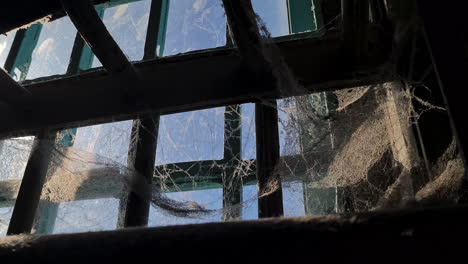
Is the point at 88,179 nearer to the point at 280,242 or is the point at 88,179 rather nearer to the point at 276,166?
the point at 276,166

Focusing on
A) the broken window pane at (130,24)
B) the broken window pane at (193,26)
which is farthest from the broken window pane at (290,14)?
the broken window pane at (130,24)

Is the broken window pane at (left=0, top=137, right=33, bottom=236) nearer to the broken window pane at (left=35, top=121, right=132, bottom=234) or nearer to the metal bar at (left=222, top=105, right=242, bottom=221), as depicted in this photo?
the broken window pane at (left=35, top=121, right=132, bottom=234)

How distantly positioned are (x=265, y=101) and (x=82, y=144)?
58.6 inches

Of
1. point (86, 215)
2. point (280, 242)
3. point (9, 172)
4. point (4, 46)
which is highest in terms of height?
point (4, 46)

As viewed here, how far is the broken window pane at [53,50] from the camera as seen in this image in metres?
3.08

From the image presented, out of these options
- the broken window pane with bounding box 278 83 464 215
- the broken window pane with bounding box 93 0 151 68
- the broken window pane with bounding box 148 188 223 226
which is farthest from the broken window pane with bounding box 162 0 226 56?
the broken window pane with bounding box 278 83 464 215

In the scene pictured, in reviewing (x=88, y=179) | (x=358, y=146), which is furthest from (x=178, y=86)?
(x=88, y=179)

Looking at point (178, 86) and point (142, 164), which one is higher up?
point (178, 86)

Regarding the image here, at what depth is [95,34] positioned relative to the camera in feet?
4.07

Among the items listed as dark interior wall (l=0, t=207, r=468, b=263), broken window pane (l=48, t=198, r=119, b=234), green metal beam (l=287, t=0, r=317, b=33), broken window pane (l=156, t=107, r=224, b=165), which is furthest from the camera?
green metal beam (l=287, t=0, r=317, b=33)

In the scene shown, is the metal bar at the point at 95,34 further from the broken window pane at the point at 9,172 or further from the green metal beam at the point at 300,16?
the green metal beam at the point at 300,16

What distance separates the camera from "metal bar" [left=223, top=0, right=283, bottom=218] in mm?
1129

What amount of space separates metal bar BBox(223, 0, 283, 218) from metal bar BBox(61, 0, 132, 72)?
40 cm

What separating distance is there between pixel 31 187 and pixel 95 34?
61 centimetres
